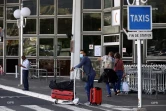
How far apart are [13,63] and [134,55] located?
1158 cm

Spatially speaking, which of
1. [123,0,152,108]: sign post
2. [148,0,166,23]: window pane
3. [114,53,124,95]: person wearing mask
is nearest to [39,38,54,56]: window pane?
[148,0,166,23]: window pane

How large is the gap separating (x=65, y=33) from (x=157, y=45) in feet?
28.6

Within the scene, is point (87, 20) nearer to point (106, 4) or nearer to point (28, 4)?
point (106, 4)

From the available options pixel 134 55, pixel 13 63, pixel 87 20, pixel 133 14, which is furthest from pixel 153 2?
pixel 13 63

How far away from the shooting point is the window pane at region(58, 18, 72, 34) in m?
28.9

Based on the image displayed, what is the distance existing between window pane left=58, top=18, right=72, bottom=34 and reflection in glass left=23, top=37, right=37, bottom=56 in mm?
2105

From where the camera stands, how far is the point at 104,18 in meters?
26.2

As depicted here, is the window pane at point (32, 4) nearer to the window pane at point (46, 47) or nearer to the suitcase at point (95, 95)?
the window pane at point (46, 47)

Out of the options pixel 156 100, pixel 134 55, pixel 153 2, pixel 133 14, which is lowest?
pixel 156 100

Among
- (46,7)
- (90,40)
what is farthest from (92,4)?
(46,7)

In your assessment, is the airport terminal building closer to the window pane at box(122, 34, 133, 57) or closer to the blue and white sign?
the window pane at box(122, 34, 133, 57)

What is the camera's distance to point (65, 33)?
95.1ft

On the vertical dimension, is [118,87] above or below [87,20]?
below

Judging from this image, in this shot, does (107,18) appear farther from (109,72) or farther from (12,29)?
(109,72)
